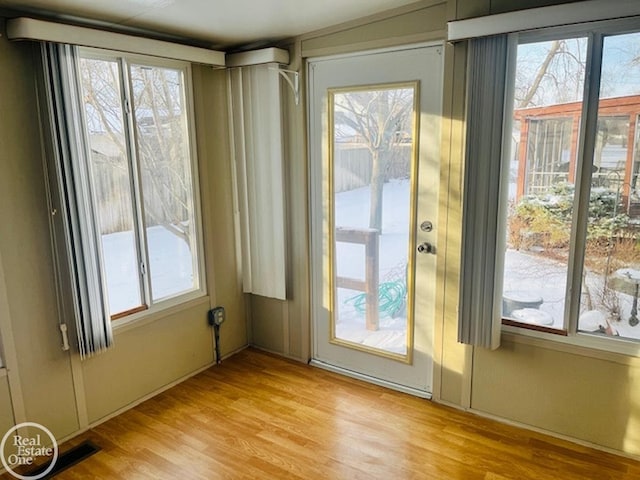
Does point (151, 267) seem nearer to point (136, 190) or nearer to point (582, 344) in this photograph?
point (136, 190)

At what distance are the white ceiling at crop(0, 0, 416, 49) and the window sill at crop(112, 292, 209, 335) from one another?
5.27 feet

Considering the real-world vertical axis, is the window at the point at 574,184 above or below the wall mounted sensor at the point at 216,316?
above

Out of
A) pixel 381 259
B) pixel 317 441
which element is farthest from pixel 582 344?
pixel 317 441

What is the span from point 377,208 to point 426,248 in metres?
0.39

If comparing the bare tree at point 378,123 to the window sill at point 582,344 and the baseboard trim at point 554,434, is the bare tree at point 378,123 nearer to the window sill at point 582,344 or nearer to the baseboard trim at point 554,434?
the window sill at point 582,344

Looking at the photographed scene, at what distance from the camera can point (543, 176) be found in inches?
93.0

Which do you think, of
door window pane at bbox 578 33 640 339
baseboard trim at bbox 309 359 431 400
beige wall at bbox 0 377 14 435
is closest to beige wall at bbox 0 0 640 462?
beige wall at bbox 0 377 14 435

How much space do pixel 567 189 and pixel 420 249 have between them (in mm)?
825

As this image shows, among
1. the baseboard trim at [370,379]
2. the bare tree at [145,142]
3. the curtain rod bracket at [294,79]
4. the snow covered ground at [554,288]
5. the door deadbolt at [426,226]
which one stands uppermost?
the curtain rod bracket at [294,79]

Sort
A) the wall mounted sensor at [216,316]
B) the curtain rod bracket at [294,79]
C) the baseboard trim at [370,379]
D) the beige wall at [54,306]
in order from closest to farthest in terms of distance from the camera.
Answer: the beige wall at [54,306] < the baseboard trim at [370,379] < the curtain rod bracket at [294,79] < the wall mounted sensor at [216,316]

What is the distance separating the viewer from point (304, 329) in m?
3.37

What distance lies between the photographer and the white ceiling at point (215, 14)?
7.23 feet

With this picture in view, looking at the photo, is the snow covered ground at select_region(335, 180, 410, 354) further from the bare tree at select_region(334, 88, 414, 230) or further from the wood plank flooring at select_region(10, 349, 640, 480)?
the wood plank flooring at select_region(10, 349, 640, 480)

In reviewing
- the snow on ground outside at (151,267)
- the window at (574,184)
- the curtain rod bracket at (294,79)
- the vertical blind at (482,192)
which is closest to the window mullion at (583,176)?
the window at (574,184)
